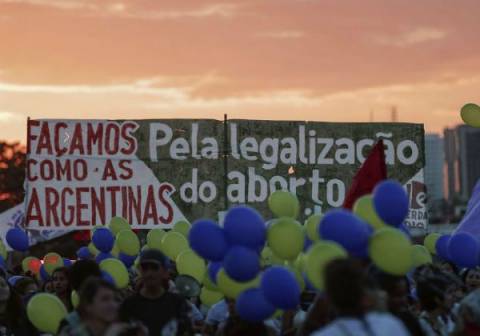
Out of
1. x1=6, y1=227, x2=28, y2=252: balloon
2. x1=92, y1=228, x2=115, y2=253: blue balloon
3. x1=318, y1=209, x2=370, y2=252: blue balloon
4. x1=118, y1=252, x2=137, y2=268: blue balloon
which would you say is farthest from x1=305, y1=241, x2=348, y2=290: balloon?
x1=6, y1=227, x2=28, y2=252: balloon

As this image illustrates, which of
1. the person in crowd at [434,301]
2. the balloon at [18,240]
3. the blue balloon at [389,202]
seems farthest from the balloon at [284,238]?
the balloon at [18,240]

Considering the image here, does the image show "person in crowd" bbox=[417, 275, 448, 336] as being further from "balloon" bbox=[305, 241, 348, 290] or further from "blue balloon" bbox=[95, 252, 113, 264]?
"blue balloon" bbox=[95, 252, 113, 264]

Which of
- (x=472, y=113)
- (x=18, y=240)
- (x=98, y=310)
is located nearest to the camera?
(x=98, y=310)

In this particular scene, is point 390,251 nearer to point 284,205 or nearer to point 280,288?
point 280,288

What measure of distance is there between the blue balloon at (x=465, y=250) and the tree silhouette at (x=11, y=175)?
65305mm

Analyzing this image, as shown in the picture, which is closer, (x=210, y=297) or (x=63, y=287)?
(x=63, y=287)

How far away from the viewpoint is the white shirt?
20.1 feet

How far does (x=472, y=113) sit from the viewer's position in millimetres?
13492

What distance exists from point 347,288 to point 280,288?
6.71ft

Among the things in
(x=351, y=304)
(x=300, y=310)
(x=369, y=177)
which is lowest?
(x=300, y=310)

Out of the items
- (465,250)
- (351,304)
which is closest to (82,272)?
(465,250)

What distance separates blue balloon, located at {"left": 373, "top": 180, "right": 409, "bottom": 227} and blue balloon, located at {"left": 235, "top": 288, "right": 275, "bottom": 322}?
97 centimetres

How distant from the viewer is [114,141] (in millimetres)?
21859

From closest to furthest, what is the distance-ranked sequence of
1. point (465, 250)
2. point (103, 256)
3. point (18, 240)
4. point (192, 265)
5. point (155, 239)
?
point (465, 250)
point (192, 265)
point (103, 256)
point (155, 239)
point (18, 240)
